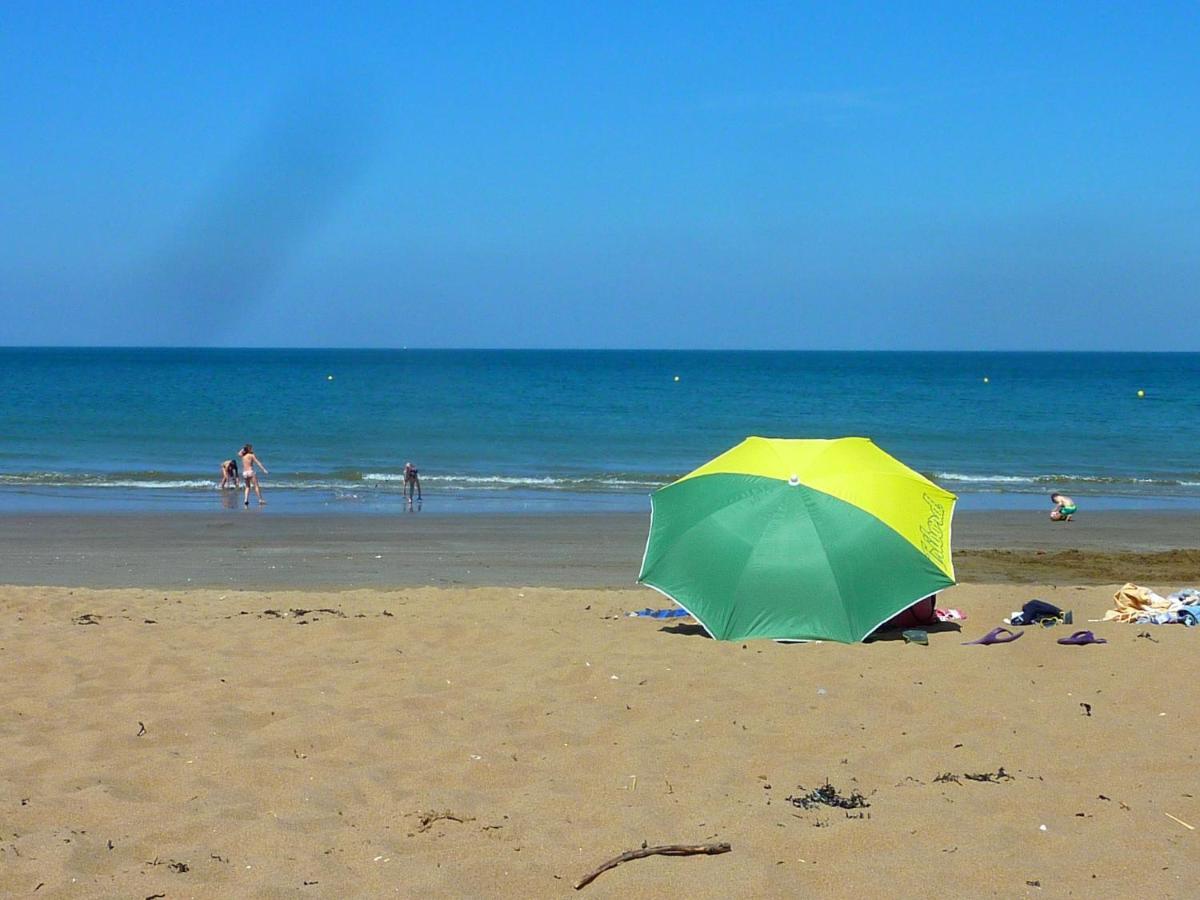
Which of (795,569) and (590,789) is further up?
(795,569)

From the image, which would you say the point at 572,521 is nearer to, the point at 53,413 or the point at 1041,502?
the point at 1041,502

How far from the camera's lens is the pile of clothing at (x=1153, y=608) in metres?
10.1

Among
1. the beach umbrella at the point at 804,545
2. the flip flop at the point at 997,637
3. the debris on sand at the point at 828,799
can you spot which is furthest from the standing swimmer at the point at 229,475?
the debris on sand at the point at 828,799

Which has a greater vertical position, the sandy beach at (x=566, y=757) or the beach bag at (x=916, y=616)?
the beach bag at (x=916, y=616)

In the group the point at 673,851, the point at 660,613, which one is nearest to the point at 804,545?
the point at 660,613

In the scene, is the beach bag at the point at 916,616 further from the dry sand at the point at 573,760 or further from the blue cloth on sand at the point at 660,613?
the blue cloth on sand at the point at 660,613

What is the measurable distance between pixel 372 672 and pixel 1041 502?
21.1m

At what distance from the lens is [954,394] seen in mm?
88688

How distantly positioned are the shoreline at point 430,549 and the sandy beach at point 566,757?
412 cm

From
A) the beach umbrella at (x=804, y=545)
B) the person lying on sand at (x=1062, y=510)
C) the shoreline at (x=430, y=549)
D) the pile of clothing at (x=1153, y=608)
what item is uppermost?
the beach umbrella at (x=804, y=545)

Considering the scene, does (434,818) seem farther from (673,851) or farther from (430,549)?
(430,549)

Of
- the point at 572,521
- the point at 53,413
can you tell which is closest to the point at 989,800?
the point at 572,521

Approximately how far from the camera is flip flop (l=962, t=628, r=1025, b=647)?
9.40 metres

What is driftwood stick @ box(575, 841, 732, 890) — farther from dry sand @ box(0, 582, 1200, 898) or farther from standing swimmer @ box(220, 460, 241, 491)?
standing swimmer @ box(220, 460, 241, 491)
